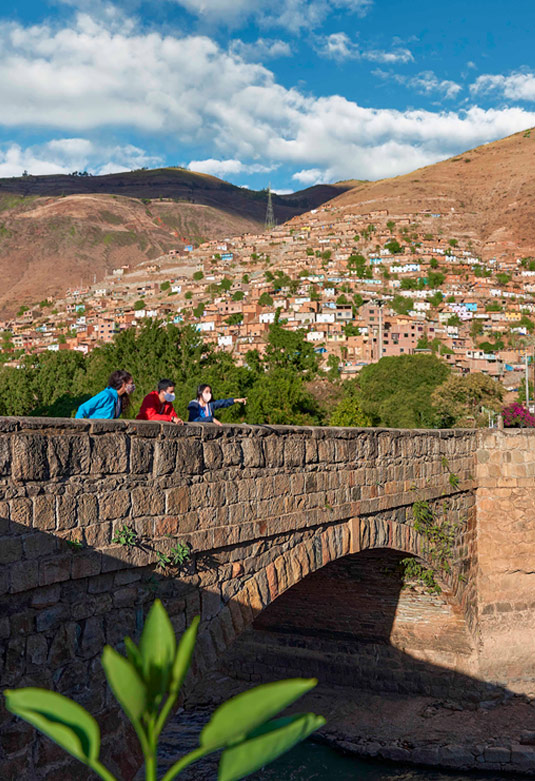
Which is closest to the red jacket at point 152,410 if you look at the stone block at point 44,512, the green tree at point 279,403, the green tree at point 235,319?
the stone block at point 44,512

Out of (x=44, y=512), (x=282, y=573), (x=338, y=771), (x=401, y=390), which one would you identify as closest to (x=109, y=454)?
(x=44, y=512)

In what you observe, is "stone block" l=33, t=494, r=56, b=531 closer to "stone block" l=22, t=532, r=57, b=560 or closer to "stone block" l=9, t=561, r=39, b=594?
"stone block" l=22, t=532, r=57, b=560

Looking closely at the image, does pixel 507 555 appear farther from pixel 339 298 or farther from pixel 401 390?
pixel 339 298

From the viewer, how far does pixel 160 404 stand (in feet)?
18.6

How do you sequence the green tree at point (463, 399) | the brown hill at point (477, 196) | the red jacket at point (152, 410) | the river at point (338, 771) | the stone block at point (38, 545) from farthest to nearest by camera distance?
the brown hill at point (477, 196)
the green tree at point (463, 399)
the river at point (338, 771)
the red jacket at point (152, 410)
the stone block at point (38, 545)

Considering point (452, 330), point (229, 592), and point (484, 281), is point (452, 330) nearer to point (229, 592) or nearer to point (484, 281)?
point (484, 281)

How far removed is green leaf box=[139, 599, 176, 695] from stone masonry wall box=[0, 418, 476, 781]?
2296 millimetres

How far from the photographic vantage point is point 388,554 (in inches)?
400

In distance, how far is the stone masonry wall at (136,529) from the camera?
3908mm

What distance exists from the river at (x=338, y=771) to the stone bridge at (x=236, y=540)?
1228 mm

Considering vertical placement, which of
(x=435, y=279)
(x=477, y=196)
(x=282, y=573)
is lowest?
(x=282, y=573)

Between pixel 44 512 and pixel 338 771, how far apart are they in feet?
29.2

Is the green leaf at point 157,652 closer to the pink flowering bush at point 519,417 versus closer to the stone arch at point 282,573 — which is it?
the stone arch at point 282,573

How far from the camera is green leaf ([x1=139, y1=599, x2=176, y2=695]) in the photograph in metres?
1.66
